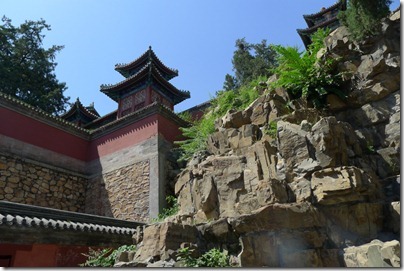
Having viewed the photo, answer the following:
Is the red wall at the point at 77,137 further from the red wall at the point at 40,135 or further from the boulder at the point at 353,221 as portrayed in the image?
the boulder at the point at 353,221

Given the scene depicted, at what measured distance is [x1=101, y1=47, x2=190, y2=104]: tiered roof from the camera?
60.9 ft

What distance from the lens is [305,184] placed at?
4871 mm

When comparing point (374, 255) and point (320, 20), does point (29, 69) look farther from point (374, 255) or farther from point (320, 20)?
point (374, 255)

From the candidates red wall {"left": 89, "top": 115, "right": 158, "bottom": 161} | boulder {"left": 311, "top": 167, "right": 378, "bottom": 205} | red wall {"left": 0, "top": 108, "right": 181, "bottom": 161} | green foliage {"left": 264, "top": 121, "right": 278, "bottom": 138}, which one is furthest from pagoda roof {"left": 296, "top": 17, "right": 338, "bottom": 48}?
boulder {"left": 311, "top": 167, "right": 378, "bottom": 205}

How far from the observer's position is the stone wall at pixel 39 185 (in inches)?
458

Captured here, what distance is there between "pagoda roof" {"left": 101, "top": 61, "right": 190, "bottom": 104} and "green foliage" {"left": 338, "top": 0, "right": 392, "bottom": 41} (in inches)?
499

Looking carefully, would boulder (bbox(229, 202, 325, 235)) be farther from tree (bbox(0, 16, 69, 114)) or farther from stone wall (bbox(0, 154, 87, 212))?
tree (bbox(0, 16, 69, 114))

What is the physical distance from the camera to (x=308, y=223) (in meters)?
4.39

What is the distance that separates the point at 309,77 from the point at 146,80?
1305 centimetres

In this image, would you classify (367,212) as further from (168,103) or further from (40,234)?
(168,103)

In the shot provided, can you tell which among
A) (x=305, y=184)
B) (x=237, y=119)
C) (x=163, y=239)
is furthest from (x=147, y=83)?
(x=305, y=184)

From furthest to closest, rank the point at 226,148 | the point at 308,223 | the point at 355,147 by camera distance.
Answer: the point at 226,148 → the point at 355,147 → the point at 308,223

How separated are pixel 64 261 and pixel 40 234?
2.40 ft

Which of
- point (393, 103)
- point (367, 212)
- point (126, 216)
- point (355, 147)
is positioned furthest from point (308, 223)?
point (126, 216)
